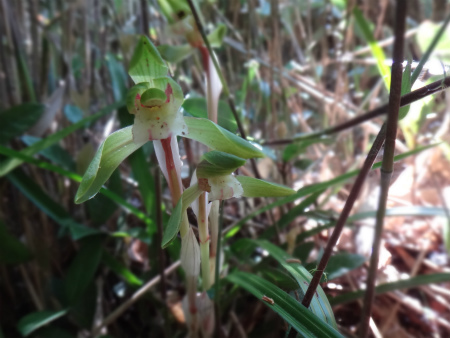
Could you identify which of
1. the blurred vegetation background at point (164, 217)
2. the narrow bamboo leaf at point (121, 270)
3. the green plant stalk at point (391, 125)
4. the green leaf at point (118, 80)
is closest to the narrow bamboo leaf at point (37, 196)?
the blurred vegetation background at point (164, 217)

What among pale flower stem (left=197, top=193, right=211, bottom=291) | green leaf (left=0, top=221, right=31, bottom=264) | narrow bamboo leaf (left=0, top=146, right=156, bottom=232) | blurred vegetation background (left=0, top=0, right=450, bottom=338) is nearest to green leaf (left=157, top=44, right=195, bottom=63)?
blurred vegetation background (left=0, top=0, right=450, bottom=338)

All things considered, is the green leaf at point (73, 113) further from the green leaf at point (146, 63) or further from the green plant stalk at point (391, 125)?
the green plant stalk at point (391, 125)

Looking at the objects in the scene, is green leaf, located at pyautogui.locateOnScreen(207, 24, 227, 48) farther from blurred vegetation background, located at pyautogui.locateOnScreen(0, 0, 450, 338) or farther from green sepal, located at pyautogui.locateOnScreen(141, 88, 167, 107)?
green sepal, located at pyautogui.locateOnScreen(141, 88, 167, 107)

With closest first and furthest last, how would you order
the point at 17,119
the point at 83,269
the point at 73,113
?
the point at 83,269 → the point at 17,119 → the point at 73,113

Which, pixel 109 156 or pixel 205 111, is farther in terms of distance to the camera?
pixel 205 111

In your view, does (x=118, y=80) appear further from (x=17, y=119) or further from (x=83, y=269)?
(x=83, y=269)

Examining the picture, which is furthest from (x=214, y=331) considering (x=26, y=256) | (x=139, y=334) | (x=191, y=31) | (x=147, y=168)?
(x=191, y=31)

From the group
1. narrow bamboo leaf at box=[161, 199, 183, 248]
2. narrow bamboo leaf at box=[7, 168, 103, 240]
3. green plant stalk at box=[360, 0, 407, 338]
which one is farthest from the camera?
narrow bamboo leaf at box=[7, 168, 103, 240]

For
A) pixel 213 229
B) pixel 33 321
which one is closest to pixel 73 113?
pixel 33 321
